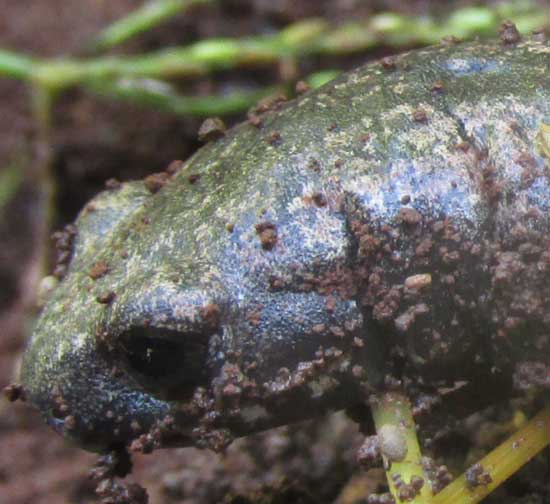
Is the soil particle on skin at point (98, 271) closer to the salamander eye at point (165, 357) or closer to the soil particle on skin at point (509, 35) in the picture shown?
the salamander eye at point (165, 357)

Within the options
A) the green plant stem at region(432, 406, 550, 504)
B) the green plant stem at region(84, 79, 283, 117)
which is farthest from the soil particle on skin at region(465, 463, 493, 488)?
the green plant stem at region(84, 79, 283, 117)

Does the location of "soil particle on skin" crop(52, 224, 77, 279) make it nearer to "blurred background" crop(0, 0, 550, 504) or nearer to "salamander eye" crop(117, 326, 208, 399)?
"salamander eye" crop(117, 326, 208, 399)

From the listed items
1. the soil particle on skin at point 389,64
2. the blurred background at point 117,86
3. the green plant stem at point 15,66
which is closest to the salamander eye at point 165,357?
the soil particle on skin at point 389,64

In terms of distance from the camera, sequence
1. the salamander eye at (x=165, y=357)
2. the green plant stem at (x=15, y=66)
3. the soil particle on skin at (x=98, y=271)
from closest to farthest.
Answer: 1. the salamander eye at (x=165, y=357)
2. the soil particle on skin at (x=98, y=271)
3. the green plant stem at (x=15, y=66)

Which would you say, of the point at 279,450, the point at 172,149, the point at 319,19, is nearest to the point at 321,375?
the point at 279,450

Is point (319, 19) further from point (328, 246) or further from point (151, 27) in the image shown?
point (328, 246)

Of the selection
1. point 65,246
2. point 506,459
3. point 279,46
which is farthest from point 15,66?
point 506,459
